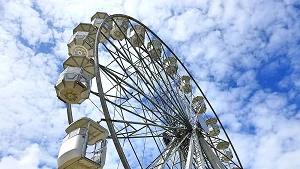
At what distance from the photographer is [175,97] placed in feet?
44.6

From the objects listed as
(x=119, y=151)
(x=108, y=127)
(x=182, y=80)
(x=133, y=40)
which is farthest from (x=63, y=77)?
(x=182, y=80)

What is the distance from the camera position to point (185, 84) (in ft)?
56.5

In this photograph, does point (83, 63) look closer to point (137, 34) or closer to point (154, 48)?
point (137, 34)

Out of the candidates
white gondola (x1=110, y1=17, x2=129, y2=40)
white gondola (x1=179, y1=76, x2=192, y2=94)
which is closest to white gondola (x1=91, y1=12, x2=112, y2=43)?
white gondola (x1=110, y1=17, x2=129, y2=40)

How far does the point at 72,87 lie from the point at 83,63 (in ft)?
3.59

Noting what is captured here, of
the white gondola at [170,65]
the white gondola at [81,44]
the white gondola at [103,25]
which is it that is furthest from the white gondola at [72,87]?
the white gondola at [170,65]

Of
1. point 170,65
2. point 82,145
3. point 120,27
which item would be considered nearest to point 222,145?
point 170,65

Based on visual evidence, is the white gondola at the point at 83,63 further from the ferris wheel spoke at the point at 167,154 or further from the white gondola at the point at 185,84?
the white gondola at the point at 185,84

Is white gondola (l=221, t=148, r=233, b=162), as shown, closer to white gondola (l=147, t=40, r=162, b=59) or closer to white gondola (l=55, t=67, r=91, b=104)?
white gondola (l=147, t=40, r=162, b=59)

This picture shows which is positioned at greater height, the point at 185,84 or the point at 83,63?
the point at 185,84

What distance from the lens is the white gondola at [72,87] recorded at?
30.8ft

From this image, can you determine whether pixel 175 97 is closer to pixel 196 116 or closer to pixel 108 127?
pixel 196 116

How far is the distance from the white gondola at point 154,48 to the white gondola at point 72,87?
6.56 m

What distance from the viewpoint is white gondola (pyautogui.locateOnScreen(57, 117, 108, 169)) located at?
25.2 feet
